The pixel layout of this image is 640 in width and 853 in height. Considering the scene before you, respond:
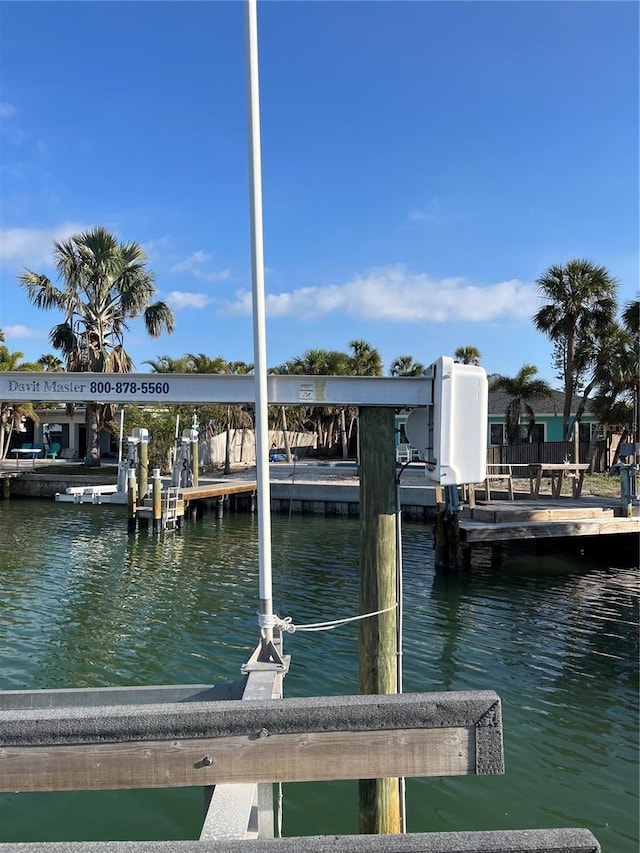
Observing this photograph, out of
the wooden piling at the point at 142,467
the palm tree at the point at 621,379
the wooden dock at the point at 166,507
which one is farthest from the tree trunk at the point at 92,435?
the palm tree at the point at 621,379

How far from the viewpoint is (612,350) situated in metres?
28.4

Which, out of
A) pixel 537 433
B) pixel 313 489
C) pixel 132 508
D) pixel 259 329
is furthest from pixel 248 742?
pixel 537 433

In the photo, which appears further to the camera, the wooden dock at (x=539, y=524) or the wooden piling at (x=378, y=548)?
the wooden dock at (x=539, y=524)

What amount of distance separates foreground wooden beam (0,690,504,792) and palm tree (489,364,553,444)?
33512 millimetres

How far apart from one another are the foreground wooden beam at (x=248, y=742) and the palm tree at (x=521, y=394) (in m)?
33.5

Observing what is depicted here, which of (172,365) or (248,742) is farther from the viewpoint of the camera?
(172,365)

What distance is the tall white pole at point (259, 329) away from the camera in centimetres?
335

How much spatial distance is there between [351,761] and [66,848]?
3.07 ft

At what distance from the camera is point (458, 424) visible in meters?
3.64

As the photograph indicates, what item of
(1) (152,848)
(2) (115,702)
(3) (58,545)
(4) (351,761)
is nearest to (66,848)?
(1) (152,848)

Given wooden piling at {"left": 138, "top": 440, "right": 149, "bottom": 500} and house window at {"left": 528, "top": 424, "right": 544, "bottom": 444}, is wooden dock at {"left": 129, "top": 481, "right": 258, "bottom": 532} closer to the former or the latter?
wooden piling at {"left": 138, "top": 440, "right": 149, "bottom": 500}

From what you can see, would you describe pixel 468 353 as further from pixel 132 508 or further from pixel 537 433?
pixel 132 508

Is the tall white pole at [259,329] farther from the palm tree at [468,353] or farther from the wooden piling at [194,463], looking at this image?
the palm tree at [468,353]

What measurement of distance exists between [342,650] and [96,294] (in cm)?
2864
